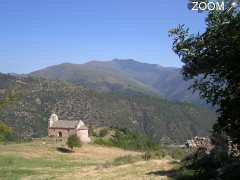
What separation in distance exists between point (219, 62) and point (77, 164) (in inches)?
1461

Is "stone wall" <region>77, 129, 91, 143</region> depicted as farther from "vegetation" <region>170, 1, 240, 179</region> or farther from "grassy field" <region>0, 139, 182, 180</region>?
"vegetation" <region>170, 1, 240, 179</region>

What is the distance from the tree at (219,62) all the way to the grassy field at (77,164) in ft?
27.9

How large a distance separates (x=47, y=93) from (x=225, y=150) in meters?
170


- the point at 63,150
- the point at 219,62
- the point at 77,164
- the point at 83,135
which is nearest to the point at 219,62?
the point at 219,62

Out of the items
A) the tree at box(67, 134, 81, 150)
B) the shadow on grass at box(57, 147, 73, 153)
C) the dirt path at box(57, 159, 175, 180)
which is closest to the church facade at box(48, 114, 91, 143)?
the tree at box(67, 134, 81, 150)

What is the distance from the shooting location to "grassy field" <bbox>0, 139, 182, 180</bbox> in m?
28.1

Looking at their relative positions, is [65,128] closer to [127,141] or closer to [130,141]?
[127,141]

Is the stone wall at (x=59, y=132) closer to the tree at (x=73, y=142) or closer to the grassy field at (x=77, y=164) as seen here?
the grassy field at (x=77, y=164)

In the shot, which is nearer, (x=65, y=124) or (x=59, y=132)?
(x=65, y=124)

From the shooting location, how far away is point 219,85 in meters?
15.4

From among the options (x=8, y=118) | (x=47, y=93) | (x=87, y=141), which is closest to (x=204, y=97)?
(x=87, y=141)

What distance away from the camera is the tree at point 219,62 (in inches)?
551

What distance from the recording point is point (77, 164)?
163ft

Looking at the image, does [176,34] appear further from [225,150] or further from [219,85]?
[225,150]
